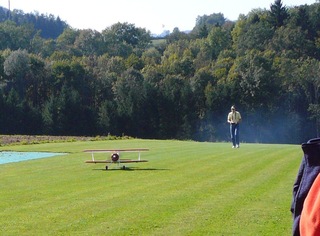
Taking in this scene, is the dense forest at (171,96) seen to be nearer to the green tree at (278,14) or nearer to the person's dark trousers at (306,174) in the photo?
the green tree at (278,14)

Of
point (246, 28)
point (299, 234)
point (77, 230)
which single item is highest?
point (246, 28)

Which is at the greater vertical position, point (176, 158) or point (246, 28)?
point (246, 28)

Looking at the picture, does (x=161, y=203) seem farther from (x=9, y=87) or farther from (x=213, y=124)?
(x=9, y=87)

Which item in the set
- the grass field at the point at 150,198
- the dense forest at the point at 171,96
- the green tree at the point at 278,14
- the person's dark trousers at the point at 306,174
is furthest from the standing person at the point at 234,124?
A: the green tree at the point at 278,14

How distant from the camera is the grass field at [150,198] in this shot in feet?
32.9

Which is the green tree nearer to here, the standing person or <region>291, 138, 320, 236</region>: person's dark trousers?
the standing person

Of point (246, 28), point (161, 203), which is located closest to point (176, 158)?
point (161, 203)

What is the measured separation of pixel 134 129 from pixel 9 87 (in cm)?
1878

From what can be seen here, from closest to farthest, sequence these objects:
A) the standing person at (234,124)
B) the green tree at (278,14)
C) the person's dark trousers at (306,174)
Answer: the person's dark trousers at (306,174)
the standing person at (234,124)
the green tree at (278,14)

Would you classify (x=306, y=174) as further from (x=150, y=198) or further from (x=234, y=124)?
(x=234, y=124)

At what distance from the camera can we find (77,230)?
980cm

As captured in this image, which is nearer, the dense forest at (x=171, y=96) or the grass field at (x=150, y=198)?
the grass field at (x=150, y=198)

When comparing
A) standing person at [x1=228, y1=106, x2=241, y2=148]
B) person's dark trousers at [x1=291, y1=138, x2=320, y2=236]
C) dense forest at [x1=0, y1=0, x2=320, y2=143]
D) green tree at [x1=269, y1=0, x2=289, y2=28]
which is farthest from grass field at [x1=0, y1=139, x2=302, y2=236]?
green tree at [x1=269, y1=0, x2=289, y2=28]

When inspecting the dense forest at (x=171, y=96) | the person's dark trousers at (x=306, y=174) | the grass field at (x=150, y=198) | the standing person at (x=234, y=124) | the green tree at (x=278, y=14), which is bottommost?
the grass field at (x=150, y=198)
